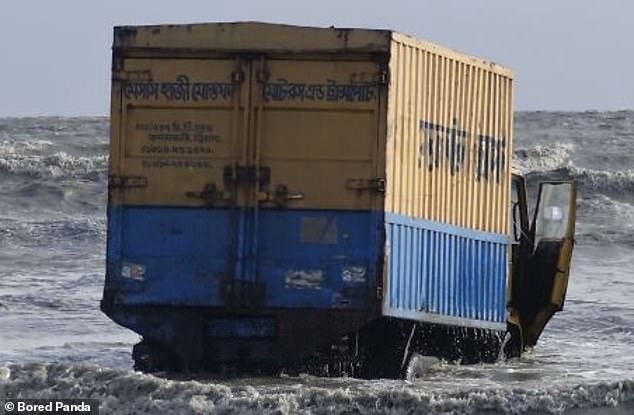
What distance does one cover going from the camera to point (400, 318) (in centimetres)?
1442

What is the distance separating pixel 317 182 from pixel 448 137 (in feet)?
6.09

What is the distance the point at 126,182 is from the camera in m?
14.2

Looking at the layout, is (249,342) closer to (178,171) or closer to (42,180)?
(178,171)

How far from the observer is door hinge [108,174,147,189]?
14195mm

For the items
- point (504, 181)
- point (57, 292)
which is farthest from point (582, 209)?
point (504, 181)

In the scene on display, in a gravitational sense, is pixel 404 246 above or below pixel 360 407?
above

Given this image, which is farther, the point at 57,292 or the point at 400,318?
the point at 57,292

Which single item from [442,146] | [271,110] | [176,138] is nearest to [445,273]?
[442,146]

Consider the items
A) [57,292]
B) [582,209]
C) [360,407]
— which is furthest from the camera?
[582,209]

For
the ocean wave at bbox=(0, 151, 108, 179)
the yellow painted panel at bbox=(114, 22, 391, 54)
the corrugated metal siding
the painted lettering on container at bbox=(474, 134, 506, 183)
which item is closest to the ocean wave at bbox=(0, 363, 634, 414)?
the corrugated metal siding

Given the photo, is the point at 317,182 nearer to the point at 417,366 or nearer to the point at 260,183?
the point at 260,183

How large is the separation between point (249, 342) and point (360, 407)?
2370 mm

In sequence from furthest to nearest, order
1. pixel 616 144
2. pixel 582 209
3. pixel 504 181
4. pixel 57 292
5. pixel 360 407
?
pixel 616 144, pixel 582 209, pixel 57 292, pixel 504 181, pixel 360 407

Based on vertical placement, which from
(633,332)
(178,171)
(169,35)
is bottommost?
(633,332)
